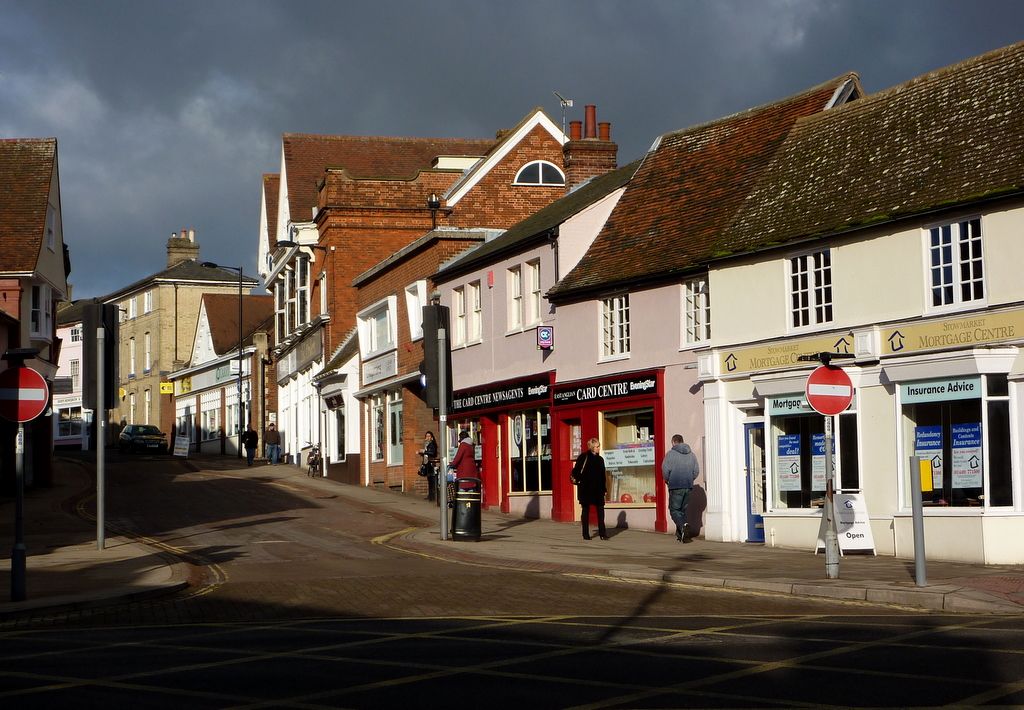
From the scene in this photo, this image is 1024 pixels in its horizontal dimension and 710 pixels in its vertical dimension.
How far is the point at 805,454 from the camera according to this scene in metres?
23.0

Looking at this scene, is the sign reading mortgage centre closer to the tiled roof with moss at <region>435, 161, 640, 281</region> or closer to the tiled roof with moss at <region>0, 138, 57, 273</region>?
the tiled roof with moss at <region>435, 161, 640, 281</region>

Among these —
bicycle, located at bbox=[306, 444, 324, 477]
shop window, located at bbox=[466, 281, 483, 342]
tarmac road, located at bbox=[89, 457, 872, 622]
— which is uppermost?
shop window, located at bbox=[466, 281, 483, 342]

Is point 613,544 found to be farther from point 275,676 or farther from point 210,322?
point 210,322

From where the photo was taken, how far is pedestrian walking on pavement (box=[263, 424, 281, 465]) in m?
58.1

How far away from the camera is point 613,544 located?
23688mm

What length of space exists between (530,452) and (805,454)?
984 centimetres

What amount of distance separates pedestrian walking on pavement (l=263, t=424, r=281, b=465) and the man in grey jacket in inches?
1426

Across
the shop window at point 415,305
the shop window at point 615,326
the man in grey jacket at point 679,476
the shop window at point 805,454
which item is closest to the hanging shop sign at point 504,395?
the shop window at point 615,326

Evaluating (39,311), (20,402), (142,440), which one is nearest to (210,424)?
(142,440)

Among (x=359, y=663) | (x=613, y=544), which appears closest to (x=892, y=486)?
(x=613, y=544)

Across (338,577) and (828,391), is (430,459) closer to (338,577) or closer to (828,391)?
(338,577)

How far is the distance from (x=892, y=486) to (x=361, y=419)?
2575 cm

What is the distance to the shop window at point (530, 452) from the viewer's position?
30.8m

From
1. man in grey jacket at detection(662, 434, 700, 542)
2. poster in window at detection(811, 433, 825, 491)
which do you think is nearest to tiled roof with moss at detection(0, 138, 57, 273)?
man in grey jacket at detection(662, 434, 700, 542)
